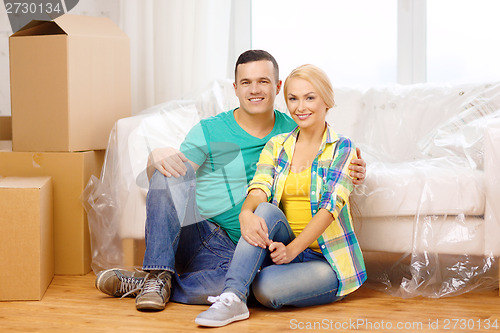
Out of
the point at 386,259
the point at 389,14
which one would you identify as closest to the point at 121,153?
the point at 386,259

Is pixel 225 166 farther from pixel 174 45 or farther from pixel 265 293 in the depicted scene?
pixel 174 45

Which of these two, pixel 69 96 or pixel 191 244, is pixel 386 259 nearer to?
pixel 191 244

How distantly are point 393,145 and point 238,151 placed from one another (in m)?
0.76

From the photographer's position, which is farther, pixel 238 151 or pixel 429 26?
pixel 429 26

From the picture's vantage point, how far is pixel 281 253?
4.77 ft

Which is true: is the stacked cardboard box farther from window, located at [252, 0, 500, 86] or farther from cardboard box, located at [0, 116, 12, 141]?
window, located at [252, 0, 500, 86]

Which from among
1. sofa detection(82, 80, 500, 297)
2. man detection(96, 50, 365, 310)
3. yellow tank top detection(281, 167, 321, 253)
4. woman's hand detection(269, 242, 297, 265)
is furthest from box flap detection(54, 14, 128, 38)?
woman's hand detection(269, 242, 297, 265)

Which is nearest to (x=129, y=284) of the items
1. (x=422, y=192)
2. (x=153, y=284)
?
(x=153, y=284)

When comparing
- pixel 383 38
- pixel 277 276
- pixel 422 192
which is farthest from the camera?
pixel 383 38

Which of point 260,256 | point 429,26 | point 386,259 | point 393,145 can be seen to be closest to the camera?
point 260,256

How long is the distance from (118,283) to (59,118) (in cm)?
61

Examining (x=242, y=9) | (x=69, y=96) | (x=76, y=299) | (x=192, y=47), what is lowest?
(x=76, y=299)

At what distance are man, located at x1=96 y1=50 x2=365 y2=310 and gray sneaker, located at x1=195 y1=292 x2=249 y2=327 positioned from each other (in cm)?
16

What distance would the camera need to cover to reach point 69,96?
76.4 inches
